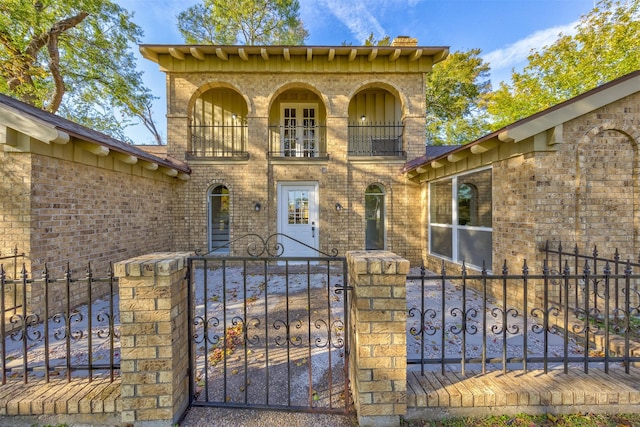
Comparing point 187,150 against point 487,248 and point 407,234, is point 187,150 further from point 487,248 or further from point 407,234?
point 487,248

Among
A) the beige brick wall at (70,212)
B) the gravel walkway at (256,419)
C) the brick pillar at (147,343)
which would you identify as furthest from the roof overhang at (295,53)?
the gravel walkway at (256,419)

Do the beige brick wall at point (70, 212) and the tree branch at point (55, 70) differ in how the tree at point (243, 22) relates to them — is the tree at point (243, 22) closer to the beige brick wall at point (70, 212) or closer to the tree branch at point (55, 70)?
the tree branch at point (55, 70)

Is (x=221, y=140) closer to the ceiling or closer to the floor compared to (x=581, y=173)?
closer to the ceiling

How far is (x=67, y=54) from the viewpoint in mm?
9711

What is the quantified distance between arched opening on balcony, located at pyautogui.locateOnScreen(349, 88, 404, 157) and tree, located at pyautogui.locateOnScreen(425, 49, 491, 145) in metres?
9.98

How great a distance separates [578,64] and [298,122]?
13.2 meters

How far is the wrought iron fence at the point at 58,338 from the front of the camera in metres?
1.98

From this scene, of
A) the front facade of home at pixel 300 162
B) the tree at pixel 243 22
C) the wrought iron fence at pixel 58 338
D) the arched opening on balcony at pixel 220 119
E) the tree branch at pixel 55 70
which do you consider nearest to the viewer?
the wrought iron fence at pixel 58 338

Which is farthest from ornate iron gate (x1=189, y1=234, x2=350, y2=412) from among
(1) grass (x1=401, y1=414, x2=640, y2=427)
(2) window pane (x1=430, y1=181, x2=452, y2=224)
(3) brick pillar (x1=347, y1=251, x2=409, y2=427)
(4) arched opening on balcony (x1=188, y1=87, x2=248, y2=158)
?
(4) arched opening on balcony (x1=188, y1=87, x2=248, y2=158)

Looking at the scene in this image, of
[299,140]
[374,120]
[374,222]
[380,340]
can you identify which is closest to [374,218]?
[374,222]

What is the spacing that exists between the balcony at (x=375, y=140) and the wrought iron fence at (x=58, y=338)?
7187 millimetres

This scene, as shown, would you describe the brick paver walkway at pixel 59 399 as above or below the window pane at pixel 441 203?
Result: below

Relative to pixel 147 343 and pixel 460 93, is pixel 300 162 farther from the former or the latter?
pixel 460 93

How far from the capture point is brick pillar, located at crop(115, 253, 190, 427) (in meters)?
1.78
